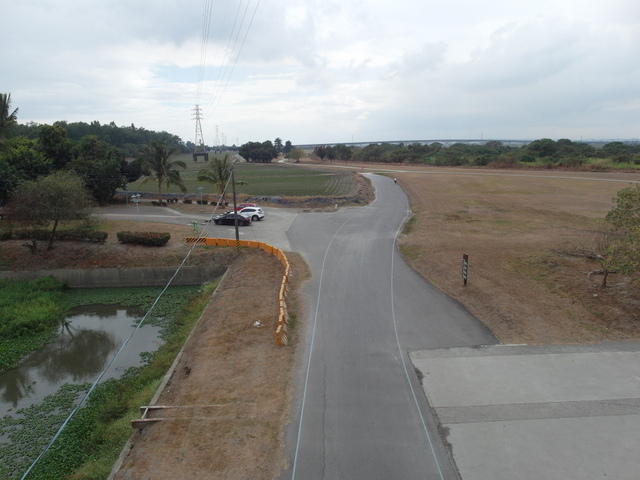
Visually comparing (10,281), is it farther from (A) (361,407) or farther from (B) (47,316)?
(A) (361,407)

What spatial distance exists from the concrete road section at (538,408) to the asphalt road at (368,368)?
0.63m

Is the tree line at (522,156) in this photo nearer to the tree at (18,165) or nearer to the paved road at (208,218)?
the paved road at (208,218)

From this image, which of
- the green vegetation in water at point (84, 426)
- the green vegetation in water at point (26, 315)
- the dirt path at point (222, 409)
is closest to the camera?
the dirt path at point (222, 409)

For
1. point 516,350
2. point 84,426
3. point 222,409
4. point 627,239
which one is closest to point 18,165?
point 84,426

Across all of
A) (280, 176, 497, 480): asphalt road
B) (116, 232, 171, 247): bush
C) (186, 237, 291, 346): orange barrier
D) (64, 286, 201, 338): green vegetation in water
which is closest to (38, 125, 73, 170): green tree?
(116, 232, 171, 247): bush

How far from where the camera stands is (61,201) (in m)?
27.8

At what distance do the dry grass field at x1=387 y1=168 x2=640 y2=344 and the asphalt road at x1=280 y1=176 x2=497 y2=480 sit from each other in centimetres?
147

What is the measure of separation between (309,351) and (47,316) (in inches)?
613

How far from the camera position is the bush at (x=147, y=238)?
30.1 m

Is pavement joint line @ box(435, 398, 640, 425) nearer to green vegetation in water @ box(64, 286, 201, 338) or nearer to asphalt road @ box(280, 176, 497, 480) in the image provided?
asphalt road @ box(280, 176, 497, 480)

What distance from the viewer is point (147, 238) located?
30109 millimetres

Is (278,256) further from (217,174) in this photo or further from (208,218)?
(217,174)

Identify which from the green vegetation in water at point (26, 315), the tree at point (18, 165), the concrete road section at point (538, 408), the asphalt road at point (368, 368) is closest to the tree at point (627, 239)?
the concrete road section at point (538, 408)

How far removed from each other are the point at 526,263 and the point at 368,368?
44.8ft
